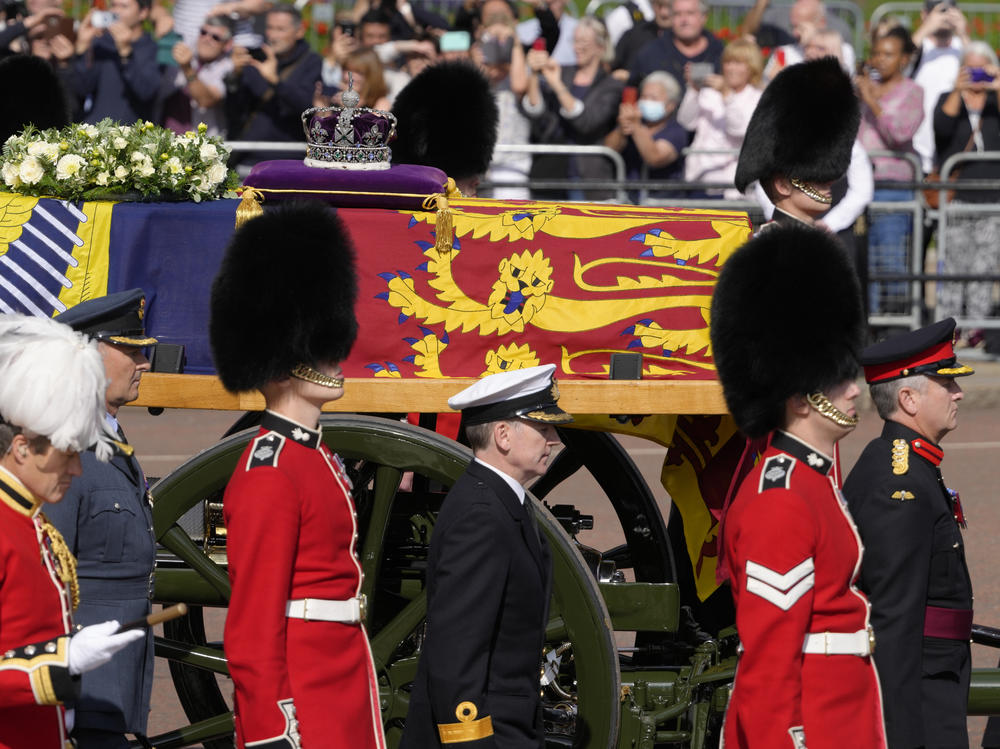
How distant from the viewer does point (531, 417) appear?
398 centimetres

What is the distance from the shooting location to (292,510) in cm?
387

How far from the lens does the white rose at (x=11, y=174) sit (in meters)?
5.10

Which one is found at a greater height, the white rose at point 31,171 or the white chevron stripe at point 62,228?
the white rose at point 31,171

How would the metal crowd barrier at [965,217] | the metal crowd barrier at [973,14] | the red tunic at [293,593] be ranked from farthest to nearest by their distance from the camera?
the metal crowd barrier at [973,14]
the metal crowd barrier at [965,217]
the red tunic at [293,593]

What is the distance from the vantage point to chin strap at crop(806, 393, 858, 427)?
3930 mm

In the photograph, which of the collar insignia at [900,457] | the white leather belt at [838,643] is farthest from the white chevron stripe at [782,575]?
the collar insignia at [900,457]

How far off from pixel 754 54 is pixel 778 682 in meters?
8.10

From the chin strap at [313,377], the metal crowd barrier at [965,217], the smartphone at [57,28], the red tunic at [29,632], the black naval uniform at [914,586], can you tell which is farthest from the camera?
the metal crowd barrier at [965,217]

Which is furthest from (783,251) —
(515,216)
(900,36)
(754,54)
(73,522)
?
(900,36)

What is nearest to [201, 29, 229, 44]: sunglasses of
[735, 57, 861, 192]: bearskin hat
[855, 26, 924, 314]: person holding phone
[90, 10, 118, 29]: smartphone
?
Result: [90, 10, 118, 29]: smartphone

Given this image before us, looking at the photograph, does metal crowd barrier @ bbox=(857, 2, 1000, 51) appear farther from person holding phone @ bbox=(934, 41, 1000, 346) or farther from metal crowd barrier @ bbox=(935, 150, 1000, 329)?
metal crowd barrier @ bbox=(935, 150, 1000, 329)

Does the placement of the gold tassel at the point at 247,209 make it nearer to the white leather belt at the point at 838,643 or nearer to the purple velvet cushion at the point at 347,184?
the purple velvet cushion at the point at 347,184

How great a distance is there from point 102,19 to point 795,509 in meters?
9.39

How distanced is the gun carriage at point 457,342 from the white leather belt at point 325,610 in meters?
0.80
